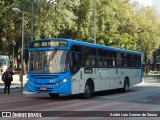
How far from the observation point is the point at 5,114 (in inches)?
460

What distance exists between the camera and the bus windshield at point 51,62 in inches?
674

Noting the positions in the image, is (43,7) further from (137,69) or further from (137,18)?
(137,18)

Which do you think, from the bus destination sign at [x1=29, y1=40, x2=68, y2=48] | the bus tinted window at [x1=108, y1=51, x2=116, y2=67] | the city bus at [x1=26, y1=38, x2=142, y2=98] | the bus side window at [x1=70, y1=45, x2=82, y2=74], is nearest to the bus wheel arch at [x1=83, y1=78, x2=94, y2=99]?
the city bus at [x1=26, y1=38, x2=142, y2=98]

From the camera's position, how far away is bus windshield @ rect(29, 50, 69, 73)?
1711 cm

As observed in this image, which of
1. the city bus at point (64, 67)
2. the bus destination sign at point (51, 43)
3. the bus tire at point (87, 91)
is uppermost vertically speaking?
the bus destination sign at point (51, 43)

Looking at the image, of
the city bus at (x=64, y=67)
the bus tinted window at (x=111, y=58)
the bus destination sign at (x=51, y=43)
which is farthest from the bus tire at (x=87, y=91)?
the bus tinted window at (x=111, y=58)

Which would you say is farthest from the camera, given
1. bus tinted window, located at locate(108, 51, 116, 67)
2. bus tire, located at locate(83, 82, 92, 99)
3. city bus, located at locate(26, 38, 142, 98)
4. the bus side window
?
bus tinted window, located at locate(108, 51, 116, 67)

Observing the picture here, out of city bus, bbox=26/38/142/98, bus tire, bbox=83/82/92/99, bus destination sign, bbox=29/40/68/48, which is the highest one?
bus destination sign, bbox=29/40/68/48

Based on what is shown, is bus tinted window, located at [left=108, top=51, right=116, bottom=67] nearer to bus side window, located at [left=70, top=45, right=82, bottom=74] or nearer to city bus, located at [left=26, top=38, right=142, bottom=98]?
city bus, located at [left=26, top=38, right=142, bottom=98]

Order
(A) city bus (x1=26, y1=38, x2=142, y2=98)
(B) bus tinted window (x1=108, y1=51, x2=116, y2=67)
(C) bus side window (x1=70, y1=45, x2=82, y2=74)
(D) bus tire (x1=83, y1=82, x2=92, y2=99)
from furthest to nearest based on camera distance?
(B) bus tinted window (x1=108, y1=51, x2=116, y2=67)
(D) bus tire (x1=83, y1=82, x2=92, y2=99)
(C) bus side window (x1=70, y1=45, x2=82, y2=74)
(A) city bus (x1=26, y1=38, x2=142, y2=98)

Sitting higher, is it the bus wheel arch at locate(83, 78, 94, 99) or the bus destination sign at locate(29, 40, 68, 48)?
the bus destination sign at locate(29, 40, 68, 48)

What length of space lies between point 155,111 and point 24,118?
16.5 ft

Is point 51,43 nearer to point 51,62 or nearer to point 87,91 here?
point 51,62

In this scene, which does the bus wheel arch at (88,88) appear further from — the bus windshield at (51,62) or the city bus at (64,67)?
the bus windshield at (51,62)
